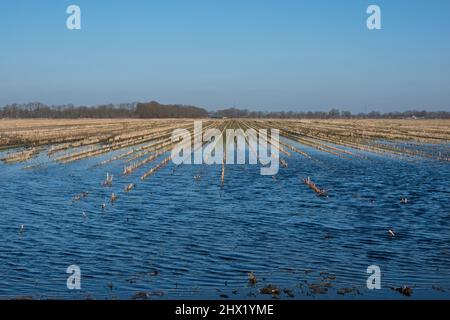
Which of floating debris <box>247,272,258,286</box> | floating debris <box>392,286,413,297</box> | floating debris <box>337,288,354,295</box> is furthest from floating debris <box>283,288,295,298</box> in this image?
floating debris <box>392,286,413,297</box>

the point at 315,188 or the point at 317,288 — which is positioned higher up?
the point at 315,188

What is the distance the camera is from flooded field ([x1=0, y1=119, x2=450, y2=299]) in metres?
10.9

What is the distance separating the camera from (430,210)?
63.9ft

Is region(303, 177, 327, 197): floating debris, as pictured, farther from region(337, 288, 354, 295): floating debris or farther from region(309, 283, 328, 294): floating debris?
region(337, 288, 354, 295): floating debris

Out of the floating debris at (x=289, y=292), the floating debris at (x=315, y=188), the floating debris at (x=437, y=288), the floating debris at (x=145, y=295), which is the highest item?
the floating debris at (x=315, y=188)

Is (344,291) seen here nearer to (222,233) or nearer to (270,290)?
(270,290)

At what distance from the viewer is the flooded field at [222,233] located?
1088 cm

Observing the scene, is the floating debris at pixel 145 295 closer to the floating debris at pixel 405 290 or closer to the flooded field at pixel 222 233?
the flooded field at pixel 222 233

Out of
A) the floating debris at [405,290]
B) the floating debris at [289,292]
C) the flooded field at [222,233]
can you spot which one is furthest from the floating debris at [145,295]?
the floating debris at [405,290]

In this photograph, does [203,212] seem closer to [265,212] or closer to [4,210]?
[265,212]

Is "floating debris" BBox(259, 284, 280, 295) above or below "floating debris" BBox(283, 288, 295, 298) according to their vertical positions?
above

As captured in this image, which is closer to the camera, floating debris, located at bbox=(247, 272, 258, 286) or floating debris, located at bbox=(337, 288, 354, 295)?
floating debris, located at bbox=(337, 288, 354, 295)

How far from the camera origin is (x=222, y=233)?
50.8 ft

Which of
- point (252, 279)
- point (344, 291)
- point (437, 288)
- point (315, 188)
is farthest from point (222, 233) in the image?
point (315, 188)
